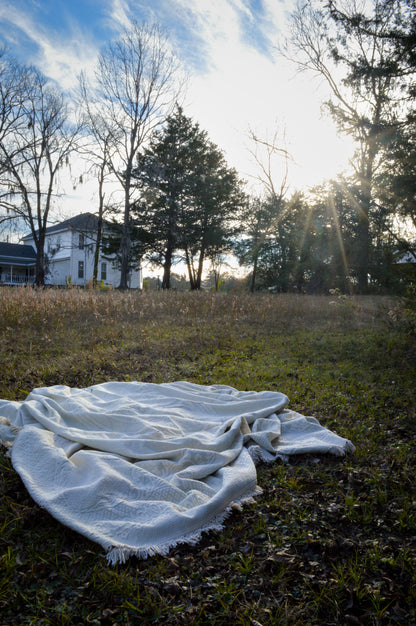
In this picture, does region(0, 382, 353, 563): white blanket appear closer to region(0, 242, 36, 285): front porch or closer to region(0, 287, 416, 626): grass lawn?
region(0, 287, 416, 626): grass lawn

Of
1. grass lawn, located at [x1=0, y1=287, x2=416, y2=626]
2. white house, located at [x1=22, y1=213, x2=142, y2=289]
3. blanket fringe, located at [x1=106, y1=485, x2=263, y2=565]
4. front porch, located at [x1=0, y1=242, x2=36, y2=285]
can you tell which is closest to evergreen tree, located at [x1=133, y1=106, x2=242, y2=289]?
white house, located at [x1=22, y1=213, x2=142, y2=289]

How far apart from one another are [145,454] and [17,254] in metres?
35.3

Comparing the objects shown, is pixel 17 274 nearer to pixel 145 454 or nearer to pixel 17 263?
pixel 17 263

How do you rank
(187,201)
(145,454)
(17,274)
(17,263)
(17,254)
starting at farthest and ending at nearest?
(17,274) → (17,254) → (17,263) → (187,201) → (145,454)

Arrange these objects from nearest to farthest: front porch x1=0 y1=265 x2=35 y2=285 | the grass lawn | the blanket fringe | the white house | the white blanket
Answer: the grass lawn, the blanket fringe, the white blanket, front porch x1=0 y1=265 x2=35 y2=285, the white house

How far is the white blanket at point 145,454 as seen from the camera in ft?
7.13

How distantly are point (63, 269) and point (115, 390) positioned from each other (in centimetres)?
3192

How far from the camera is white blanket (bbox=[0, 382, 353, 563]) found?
217 cm

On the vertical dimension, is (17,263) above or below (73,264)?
below

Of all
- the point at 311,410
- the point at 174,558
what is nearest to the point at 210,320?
the point at 311,410

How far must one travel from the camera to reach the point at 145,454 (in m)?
2.92

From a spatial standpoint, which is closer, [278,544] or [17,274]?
[278,544]

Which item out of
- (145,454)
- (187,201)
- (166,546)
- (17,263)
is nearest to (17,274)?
(17,263)

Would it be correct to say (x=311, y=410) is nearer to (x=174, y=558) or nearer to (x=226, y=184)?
(x=174, y=558)
